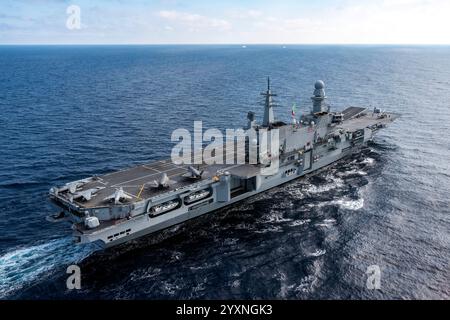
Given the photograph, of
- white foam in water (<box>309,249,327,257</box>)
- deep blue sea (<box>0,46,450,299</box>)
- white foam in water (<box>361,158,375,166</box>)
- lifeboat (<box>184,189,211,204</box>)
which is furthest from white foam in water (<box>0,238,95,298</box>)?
white foam in water (<box>361,158,375,166</box>)

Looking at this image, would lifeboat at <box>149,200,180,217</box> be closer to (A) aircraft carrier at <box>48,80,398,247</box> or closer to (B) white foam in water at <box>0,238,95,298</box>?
(A) aircraft carrier at <box>48,80,398,247</box>

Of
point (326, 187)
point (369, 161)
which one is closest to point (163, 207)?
point (326, 187)

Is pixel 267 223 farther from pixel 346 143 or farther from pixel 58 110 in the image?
pixel 58 110

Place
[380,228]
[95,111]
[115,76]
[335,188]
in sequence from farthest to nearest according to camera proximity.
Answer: [115,76] → [95,111] → [335,188] → [380,228]

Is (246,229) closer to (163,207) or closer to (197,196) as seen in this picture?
(197,196)

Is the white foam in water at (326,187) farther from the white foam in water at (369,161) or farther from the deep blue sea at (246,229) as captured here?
the white foam in water at (369,161)
